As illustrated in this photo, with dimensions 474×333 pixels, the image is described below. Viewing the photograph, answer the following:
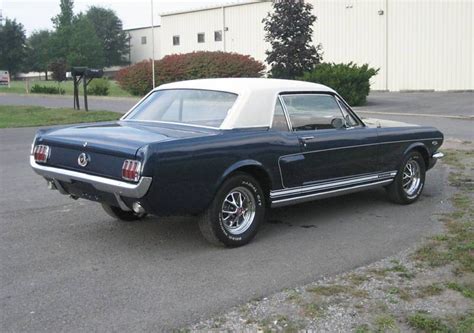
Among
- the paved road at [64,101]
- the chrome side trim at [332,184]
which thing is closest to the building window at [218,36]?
the paved road at [64,101]

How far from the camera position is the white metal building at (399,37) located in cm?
3073

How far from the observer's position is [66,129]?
5.87 metres

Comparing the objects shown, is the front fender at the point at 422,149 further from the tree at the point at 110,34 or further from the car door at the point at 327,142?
the tree at the point at 110,34

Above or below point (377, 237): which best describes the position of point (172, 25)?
above

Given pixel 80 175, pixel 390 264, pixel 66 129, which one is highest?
pixel 66 129

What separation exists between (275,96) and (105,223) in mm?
2233

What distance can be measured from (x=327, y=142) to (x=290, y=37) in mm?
16369

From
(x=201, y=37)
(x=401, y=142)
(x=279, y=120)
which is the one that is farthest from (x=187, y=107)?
(x=201, y=37)

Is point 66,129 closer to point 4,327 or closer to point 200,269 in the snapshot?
point 200,269

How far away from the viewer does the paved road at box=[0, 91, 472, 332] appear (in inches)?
162

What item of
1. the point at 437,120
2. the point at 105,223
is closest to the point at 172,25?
the point at 437,120

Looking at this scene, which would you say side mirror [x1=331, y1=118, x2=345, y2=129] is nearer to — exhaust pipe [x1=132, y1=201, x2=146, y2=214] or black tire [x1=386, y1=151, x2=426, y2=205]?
black tire [x1=386, y1=151, x2=426, y2=205]

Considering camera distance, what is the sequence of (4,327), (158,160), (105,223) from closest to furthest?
1. (4,327)
2. (158,160)
3. (105,223)

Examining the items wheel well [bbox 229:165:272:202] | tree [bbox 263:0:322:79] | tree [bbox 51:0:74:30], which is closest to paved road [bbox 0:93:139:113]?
tree [bbox 263:0:322:79]
